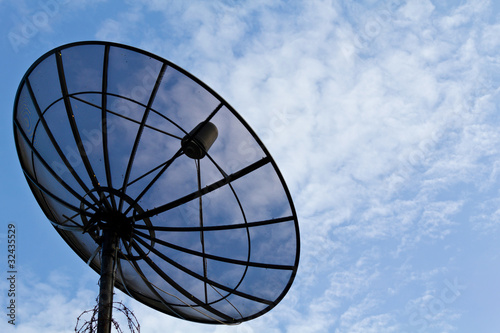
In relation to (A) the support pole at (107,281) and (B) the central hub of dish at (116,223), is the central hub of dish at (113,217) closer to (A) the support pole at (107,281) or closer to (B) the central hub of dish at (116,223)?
(B) the central hub of dish at (116,223)

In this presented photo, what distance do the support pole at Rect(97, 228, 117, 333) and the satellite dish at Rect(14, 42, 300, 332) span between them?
30 mm

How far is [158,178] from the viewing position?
10789 millimetres

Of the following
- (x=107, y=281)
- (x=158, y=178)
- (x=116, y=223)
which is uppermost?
(x=158, y=178)

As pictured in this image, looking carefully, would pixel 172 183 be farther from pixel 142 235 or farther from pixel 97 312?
pixel 97 312

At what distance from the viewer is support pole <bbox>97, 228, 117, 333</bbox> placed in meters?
8.56

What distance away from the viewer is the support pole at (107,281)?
8.56 metres

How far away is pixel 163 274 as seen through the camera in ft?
38.3

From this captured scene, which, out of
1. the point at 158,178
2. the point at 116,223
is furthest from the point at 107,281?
the point at 158,178

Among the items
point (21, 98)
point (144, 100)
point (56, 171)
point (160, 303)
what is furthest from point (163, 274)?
point (21, 98)

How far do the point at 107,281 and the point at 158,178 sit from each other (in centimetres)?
258

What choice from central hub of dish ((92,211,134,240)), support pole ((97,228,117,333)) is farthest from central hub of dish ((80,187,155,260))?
support pole ((97,228,117,333))

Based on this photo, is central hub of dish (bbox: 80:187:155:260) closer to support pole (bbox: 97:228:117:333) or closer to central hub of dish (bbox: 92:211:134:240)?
central hub of dish (bbox: 92:211:134:240)

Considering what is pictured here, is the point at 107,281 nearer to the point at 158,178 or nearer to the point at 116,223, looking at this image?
the point at 116,223

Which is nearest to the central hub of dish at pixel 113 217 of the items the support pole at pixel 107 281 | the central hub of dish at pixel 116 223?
the central hub of dish at pixel 116 223
